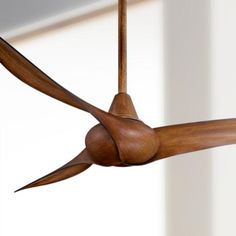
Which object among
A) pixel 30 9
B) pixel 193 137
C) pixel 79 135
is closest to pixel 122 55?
pixel 193 137

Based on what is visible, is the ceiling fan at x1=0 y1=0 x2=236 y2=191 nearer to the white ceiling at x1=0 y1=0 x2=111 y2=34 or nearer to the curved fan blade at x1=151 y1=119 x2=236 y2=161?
the curved fan blade at x1=151 y1=119 x2=236 y2=161

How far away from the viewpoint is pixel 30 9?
2.73 metres

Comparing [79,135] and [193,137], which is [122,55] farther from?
[79,135]

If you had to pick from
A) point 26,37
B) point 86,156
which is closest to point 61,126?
point 26,37

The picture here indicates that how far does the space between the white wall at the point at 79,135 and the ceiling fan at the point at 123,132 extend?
116 centimetres

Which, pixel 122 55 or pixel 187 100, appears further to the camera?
pixel 187 100

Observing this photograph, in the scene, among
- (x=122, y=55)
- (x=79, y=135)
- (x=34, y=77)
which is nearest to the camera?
(x=34, y=77)

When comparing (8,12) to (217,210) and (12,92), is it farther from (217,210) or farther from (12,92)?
(217,210)

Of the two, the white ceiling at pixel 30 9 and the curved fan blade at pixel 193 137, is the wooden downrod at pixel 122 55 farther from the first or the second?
the white ceiling at pixel 30 9

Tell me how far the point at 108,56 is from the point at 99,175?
487mm

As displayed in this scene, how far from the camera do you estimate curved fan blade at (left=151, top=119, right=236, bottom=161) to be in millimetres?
1108

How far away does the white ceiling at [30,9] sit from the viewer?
105 inches

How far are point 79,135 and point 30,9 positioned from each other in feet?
1.99

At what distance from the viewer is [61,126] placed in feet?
8.47
